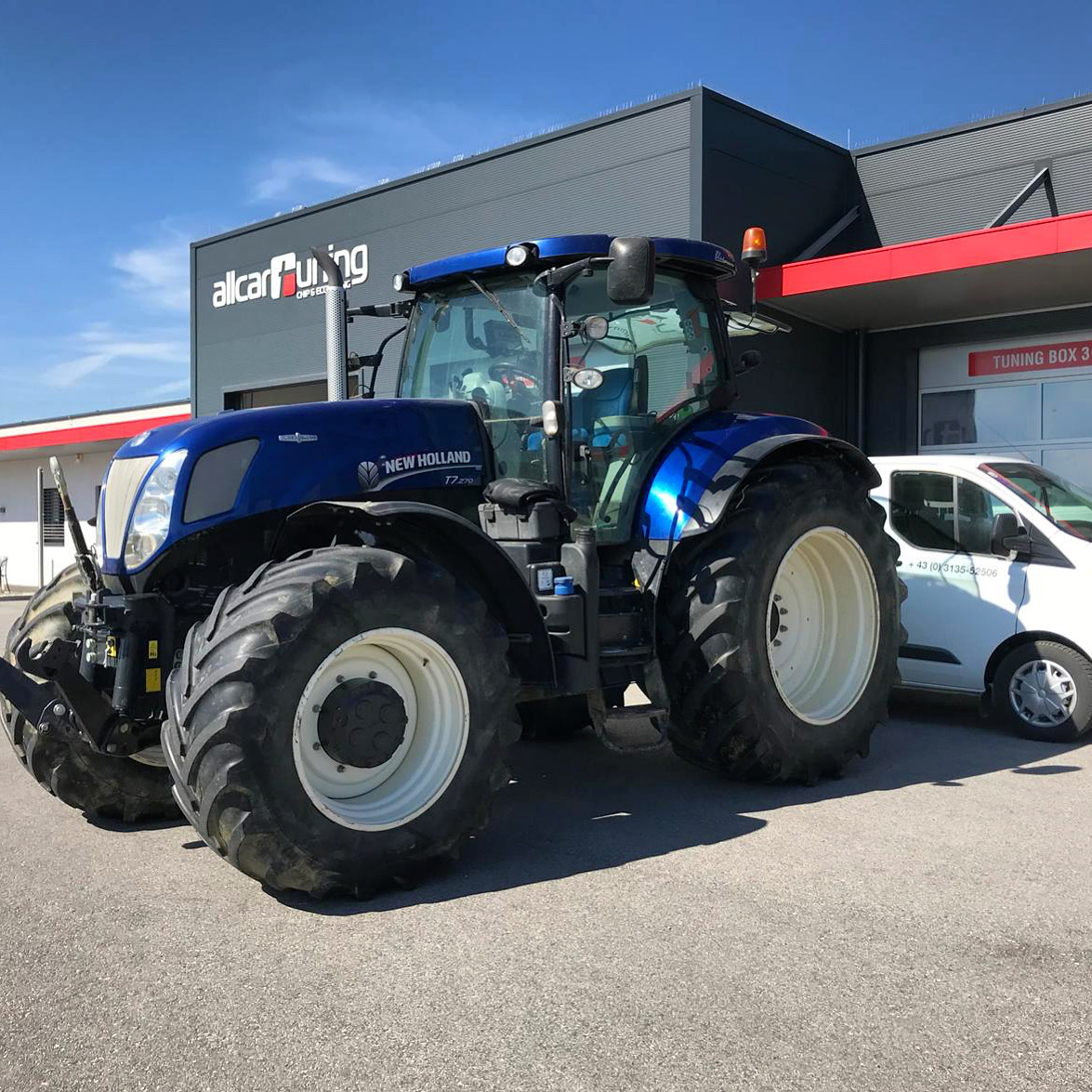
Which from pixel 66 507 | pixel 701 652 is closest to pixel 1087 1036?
pixel 701 652

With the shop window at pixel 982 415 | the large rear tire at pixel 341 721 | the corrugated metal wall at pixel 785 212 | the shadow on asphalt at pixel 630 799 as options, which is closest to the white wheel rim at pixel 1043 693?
the shadow on asphalt at pixel 630 799

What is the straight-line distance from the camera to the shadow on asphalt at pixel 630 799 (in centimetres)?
416

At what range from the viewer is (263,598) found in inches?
146

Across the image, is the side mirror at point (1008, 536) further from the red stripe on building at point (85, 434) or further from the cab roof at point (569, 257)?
the red stripe on building at point (85, 434)

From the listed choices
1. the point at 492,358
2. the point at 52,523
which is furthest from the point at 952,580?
the point at 52,523

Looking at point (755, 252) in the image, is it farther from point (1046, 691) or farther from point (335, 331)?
point (1046, 691)

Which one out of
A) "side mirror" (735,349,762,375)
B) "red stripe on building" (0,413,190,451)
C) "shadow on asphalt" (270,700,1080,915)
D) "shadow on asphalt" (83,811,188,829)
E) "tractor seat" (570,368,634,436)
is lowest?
"shadow on asphalt" (83,811,188,829)

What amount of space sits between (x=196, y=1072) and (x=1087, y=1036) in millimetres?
2209

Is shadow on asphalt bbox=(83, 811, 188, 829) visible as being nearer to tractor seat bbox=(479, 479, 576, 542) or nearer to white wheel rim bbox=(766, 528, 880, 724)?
tractor seat bbox=(479, 479, 576, 542)

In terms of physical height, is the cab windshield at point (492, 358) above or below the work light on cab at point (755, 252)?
below

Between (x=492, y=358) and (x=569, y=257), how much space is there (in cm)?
58

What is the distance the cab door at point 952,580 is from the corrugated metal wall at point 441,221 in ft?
15.6

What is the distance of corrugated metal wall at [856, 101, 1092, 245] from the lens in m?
12.3

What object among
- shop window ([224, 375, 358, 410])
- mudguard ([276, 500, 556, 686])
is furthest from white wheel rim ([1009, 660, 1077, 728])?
shop window ([224, 375, 358, 410])
